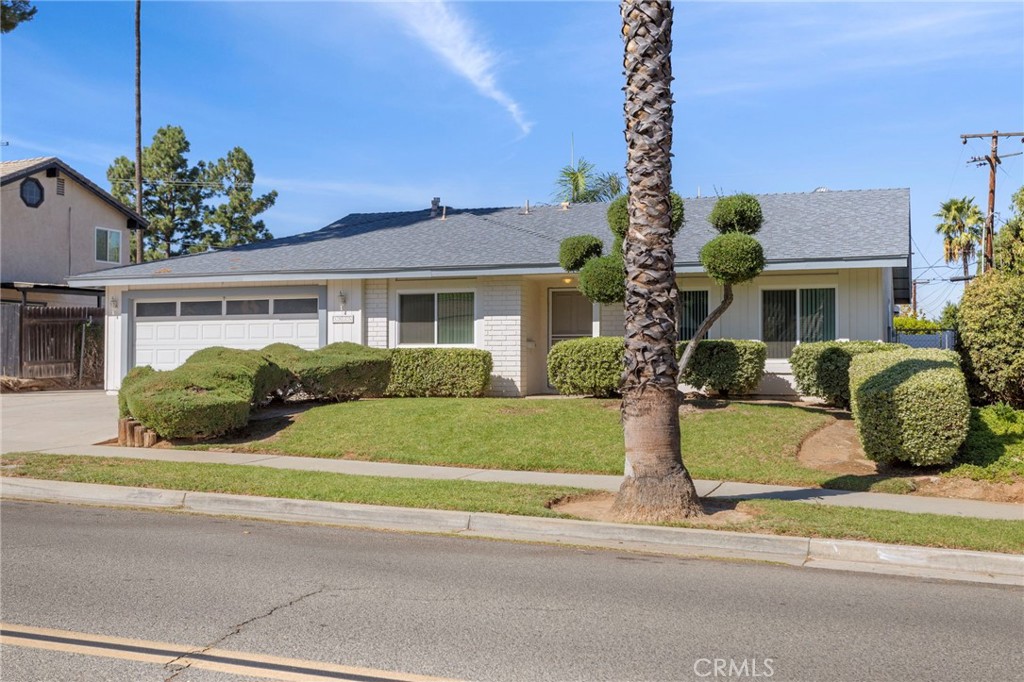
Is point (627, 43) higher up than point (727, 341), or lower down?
higher up

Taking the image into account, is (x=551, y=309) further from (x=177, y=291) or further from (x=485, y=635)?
(x=485, y=635)

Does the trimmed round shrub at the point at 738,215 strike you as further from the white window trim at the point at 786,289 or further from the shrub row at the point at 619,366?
the white window trim at the point at 786,289

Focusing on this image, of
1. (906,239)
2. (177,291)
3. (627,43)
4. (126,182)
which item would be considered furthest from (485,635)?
(126,182)

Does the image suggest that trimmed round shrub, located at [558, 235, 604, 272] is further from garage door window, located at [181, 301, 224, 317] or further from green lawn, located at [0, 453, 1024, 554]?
garage door window, located at [181, 301, 224, 317]

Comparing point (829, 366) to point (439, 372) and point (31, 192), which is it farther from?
point (31, 192)

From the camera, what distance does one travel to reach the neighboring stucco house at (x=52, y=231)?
28.8 m

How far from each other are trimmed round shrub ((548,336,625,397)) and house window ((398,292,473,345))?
10.3ft

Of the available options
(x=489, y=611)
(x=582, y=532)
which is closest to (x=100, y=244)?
(x=582, y=532)

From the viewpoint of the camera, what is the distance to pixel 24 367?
24984 mm

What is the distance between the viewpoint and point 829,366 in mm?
16031

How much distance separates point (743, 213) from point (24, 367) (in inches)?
795

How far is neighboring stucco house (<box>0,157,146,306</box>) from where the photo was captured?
28.8m

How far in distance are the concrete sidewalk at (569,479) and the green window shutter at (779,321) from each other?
725 centimetres

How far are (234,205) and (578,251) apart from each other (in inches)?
1451
